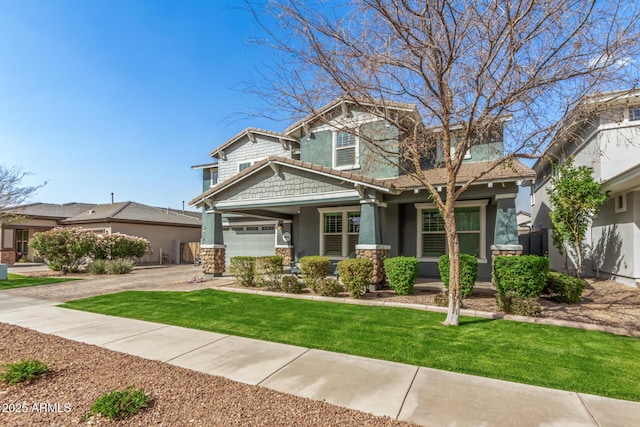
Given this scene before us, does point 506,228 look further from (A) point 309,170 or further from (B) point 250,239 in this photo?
(B) point 250,239

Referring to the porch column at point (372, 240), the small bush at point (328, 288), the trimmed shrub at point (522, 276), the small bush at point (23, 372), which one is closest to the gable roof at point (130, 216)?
the small bush at point (328, 288)

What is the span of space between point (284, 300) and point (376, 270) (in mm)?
2830

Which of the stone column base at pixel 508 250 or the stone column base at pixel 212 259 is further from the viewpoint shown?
the stone column base at pixel 212 259

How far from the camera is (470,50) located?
604cm

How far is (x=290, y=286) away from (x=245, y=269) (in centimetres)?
181

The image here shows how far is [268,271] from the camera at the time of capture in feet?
34.1

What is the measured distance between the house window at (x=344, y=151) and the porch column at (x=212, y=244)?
515 cm

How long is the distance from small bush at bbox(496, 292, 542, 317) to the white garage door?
39.0 ft

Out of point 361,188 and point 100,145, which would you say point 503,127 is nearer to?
point 361,188

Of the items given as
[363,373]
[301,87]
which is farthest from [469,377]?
[301,87]

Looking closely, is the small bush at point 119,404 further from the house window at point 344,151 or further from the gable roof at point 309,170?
the house window at point 344,151

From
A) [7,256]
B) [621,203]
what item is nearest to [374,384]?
[621,203]

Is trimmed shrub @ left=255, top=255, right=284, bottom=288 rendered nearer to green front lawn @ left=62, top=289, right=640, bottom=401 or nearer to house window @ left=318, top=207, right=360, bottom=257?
green front lawn @ left=62, top=289, right=640, bottom=401

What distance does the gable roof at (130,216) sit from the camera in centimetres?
2184
